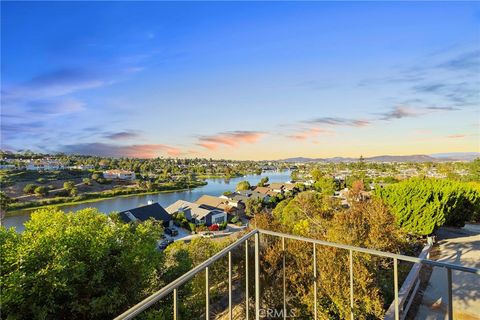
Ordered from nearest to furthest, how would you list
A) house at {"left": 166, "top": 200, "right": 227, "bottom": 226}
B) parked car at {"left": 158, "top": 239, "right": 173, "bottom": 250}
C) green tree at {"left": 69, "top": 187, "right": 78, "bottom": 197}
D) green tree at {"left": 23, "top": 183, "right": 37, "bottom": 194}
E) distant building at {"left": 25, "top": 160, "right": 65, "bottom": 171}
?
parked car at {"left": 158, "top": 239, "right": 173, "bottom": 250}
house at {"left": 166, "top": 200, "right": 227, "bottom": 226}
green tree at {"left": 23, "top": 183, "right": 37, "bottom": 194}
green tree at {"left": 69, "top": 187, "right": 78, "bottom": 197}
distant building at {"left": 25, "top": 160, "right": 65, "bottom": 171}

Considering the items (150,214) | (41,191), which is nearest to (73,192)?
(41,191)

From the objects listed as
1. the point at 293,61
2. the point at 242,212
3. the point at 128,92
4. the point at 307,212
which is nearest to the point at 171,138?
the point at 128,92

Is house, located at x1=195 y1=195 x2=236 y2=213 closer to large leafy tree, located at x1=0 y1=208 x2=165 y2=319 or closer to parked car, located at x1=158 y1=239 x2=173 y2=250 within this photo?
parked car, located at x1=158 y1=239 x2=173 y2=250

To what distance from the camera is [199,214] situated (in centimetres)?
2842

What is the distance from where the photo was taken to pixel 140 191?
48000 millimetres

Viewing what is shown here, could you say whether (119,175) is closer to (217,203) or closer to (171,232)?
(217,203)

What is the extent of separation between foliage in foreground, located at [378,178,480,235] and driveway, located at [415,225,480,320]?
96 cm

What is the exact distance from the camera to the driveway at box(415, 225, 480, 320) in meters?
4.87

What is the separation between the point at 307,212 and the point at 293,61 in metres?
6.47

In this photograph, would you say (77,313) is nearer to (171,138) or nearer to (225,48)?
(225,48)

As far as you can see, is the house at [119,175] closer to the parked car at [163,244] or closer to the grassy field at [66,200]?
the grassy field at [66,200]

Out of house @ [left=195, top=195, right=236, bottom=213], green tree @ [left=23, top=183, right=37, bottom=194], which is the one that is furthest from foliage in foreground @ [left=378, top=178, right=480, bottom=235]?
Result: green tree @ [left=23, top=183, right=37, bottom=194]

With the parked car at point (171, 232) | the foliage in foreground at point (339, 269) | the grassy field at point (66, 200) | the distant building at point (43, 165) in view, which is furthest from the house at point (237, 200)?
the distant building at point (43, 165)

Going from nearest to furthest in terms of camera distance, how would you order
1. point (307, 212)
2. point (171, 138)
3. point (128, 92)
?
point (307, 212), point (128, 92), point (171, 138)
